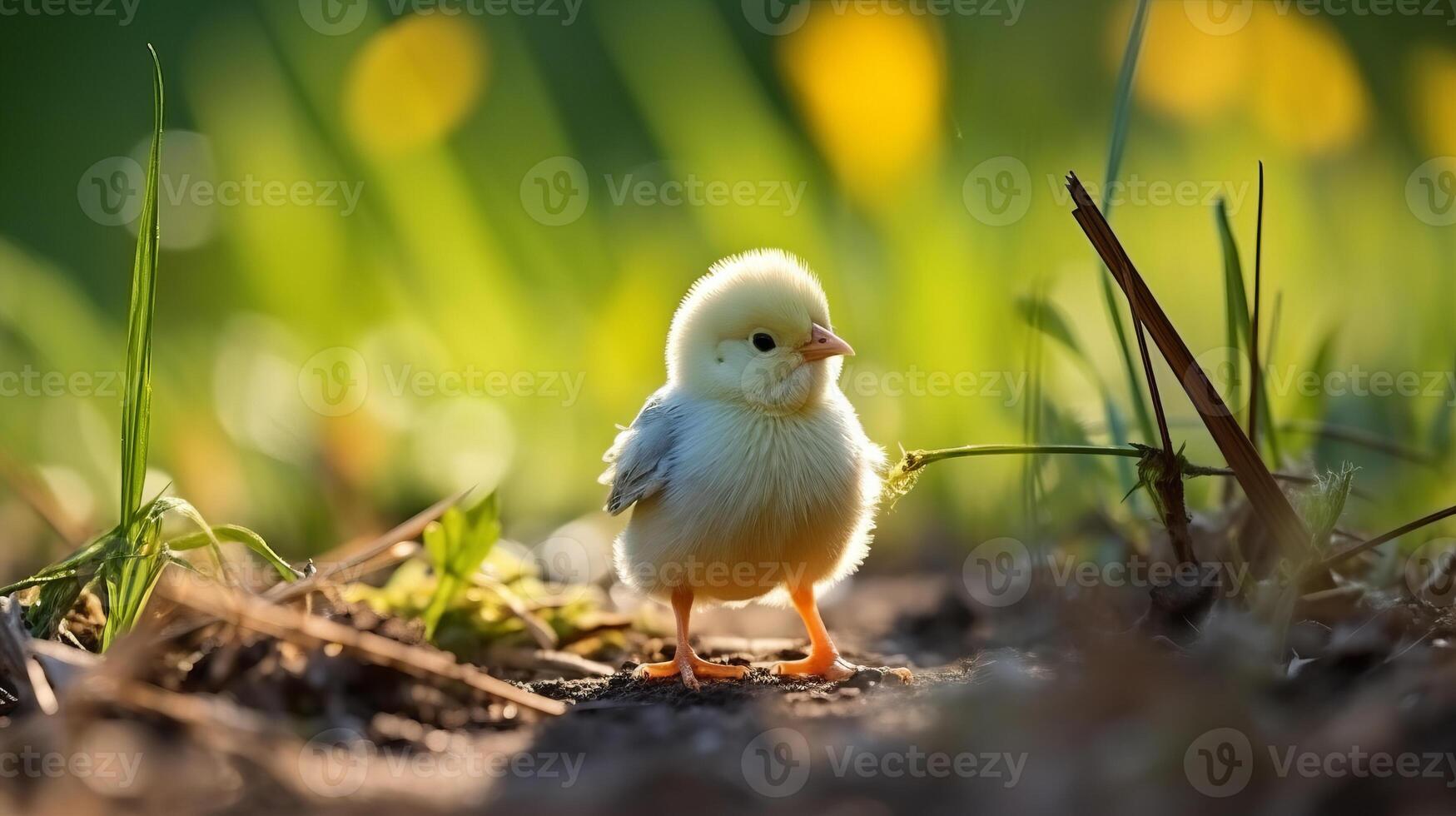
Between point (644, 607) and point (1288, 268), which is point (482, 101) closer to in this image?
point (644, 607)

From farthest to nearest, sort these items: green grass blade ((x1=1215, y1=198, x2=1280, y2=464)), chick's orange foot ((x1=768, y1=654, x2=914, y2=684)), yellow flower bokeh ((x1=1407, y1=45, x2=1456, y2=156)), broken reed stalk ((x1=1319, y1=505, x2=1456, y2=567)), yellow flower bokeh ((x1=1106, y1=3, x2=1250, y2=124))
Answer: yellow flower bokeh ((x1=1106, y1=3, x2=1250, y2=124)) → yellow flower bokeh ((x1=1407, y1=45, x2=1456, y2=156)) → chick's orange foot ((x1=768, y1=654, x2=914, y2=684)) → green grass blade ((x1=1215, y1=198, x2=1280, y2=464)) → broken reed stalk ((x1=1319, y1=505, x2=1456, y2=567))

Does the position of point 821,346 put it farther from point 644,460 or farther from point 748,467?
point 644,460

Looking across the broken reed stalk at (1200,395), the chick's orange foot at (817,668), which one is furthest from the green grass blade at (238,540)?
the broken reed stalk at (1200,395)

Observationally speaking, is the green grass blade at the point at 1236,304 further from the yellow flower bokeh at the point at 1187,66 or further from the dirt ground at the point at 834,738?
the yellow flower bokeh at the point at 1187,66

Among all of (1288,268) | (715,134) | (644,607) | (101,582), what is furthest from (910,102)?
(101,582)

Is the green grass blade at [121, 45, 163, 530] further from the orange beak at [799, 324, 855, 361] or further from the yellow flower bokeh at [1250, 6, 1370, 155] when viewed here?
the yellow flower bokeh at [1250, 6, 1370, 155]


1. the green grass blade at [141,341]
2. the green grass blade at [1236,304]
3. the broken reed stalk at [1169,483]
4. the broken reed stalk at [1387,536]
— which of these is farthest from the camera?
the green grass blade at [1236,304]

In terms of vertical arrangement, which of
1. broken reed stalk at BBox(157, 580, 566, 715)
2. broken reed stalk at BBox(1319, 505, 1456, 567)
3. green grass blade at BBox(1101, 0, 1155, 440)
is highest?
green grass blade at BBox(1101, 0, 1155, 440)

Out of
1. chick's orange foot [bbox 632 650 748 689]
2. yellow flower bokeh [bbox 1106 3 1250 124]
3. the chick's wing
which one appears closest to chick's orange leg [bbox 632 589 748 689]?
chick's orange foot [bbox 632 650 748 689]
